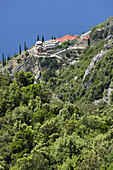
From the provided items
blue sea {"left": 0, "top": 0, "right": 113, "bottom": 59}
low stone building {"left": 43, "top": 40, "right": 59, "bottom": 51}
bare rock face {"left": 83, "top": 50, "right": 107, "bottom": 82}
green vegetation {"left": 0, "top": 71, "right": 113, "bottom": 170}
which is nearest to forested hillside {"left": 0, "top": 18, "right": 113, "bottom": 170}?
green vegetation {"left": 0, "top": 71, "right": 113, "bottom": 170}

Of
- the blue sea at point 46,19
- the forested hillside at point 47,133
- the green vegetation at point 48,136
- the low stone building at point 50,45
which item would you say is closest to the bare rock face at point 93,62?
the low stone building at point 50,45

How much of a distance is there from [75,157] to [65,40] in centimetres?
8783

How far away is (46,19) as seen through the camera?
170 meters

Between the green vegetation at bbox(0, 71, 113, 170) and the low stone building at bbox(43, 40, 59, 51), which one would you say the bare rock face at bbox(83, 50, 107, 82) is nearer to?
the low stone building at bbox(43, 40, 59, 51)

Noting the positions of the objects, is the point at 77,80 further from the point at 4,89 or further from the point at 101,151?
the point at 101,151

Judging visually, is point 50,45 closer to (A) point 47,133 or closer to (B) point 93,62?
(B) point 93,62

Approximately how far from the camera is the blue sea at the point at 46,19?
481 ft

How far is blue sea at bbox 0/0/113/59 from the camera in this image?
146625mm

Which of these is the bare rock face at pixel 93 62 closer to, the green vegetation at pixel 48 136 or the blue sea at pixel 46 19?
the green vegetation at pixel 48 136

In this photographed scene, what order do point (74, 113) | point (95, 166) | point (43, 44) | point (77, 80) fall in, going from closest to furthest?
point (95, 166) < point (74, 113) < point (77, 80) < point (43, 44)

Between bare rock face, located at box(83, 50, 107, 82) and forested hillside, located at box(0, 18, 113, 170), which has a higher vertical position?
forested hillside, located at box(0, 18, 113, 170)

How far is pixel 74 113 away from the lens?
3631 centimetres

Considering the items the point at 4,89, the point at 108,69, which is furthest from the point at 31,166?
the point at 108,69

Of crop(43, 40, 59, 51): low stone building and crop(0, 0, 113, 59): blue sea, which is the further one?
crop(0, 0, 113, 59): blue sea
